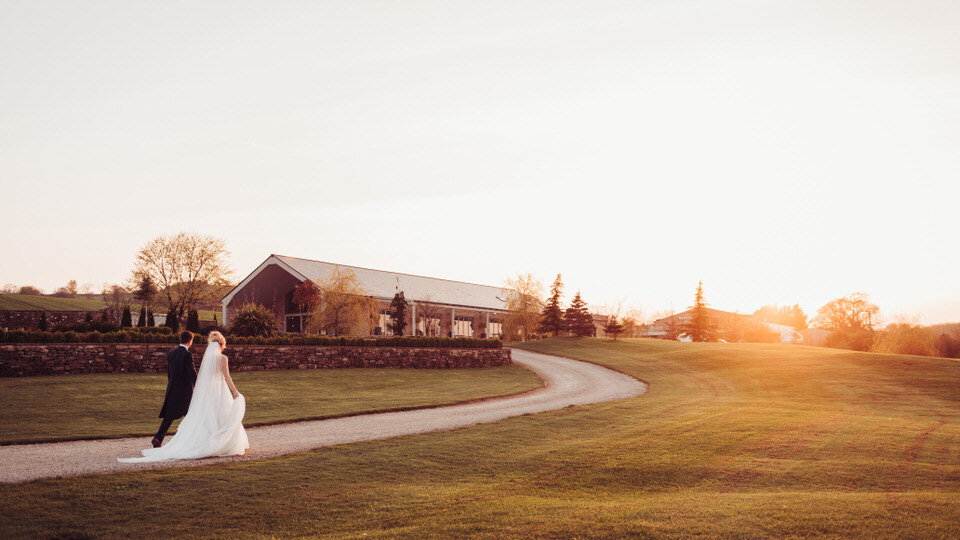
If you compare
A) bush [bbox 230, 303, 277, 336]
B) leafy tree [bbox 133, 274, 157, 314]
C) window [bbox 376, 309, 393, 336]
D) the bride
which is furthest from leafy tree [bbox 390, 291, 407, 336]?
the bride

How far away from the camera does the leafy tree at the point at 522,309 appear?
60.2 meters

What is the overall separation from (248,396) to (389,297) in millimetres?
28075

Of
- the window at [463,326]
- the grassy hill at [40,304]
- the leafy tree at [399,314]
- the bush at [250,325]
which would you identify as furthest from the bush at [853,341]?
the grassy hill at [40,304]

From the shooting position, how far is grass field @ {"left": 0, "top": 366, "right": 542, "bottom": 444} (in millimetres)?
13938

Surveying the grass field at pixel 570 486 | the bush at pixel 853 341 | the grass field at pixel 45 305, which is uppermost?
the grass field at pixel 45 305

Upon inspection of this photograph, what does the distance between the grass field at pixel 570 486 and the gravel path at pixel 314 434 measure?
0.87 meters

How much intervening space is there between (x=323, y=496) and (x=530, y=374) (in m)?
24.3

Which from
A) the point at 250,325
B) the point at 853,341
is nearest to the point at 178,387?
the point at 250,325

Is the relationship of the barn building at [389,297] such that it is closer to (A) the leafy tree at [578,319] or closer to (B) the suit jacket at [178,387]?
(A) the leafy tree at [578,319]

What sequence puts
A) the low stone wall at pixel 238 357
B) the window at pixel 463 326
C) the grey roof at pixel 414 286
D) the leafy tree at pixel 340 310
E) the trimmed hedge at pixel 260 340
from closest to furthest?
the low stone wall at pixel 238 357 → the trimmed hedge at pixel 260 340 → the leafy tree at pixel 340 310 → the grey roof at pixel 414 286 → the window at pixel 463 326

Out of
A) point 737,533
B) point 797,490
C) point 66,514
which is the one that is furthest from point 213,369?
point 797,490

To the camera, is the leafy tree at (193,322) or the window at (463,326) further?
the window at (463,326)

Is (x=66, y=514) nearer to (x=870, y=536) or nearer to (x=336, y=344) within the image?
(x=870, y=536)

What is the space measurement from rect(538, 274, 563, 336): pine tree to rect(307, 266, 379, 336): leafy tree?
20588 mm
